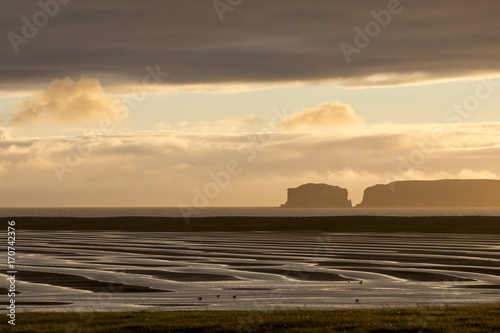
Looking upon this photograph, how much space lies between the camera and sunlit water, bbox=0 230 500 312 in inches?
1150

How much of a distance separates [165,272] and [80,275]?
473cm

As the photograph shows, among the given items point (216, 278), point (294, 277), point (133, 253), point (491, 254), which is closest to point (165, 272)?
point (216, 278)

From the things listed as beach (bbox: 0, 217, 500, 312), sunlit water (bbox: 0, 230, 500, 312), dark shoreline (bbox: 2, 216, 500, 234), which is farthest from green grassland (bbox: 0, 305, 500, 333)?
dark shoreline (bbox: 2, 216, 500, 234)

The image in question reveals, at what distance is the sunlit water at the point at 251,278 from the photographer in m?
29.2

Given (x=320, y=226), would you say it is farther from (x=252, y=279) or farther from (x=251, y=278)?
(x=252, y=279)

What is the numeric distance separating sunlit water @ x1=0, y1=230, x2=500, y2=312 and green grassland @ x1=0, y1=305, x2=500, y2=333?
3362mm

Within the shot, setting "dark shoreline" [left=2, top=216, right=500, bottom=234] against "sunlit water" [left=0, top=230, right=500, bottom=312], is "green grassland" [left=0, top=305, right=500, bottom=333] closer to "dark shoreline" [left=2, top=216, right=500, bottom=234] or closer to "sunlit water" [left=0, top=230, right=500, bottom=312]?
"sunlit water" [left=0, top=230, right=500, bottom=312]

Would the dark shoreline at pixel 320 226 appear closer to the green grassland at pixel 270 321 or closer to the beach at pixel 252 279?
the beach at pixel 252 279

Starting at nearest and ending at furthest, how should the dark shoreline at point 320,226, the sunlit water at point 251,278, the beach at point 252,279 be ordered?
the beach at point 252,279 → the sunlit water at point 251,278 → the dark shoreline at point 320,226

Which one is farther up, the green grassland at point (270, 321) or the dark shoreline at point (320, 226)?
the dark shoreline at point (320, 226)

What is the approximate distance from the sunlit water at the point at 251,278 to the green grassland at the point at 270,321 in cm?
336

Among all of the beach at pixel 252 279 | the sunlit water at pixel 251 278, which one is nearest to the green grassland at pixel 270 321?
the beach at pixel 252 279

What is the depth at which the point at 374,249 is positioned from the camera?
204 ft

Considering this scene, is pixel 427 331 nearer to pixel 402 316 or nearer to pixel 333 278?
pixel 402 316
